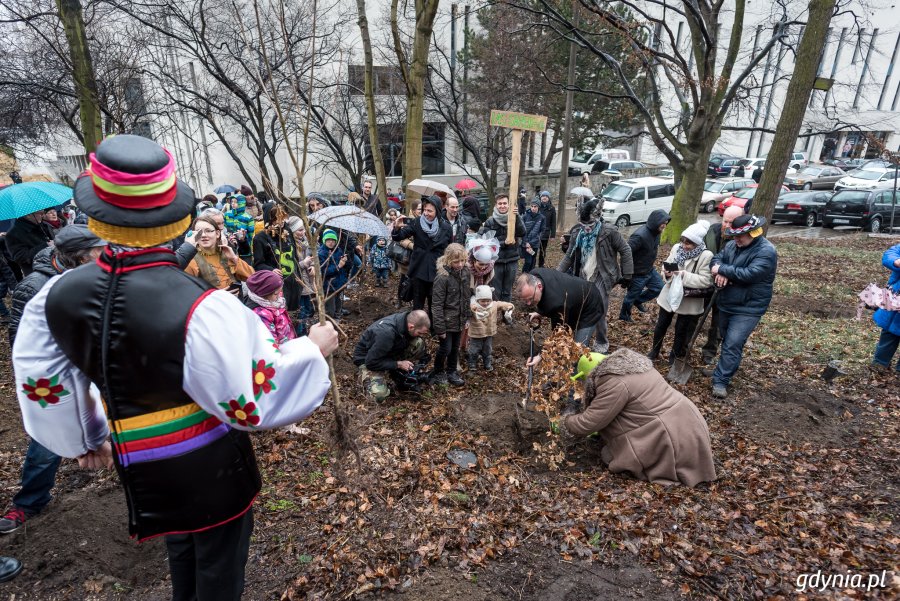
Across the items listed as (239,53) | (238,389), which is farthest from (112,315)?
(239,53)

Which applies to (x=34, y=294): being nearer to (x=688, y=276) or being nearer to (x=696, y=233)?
(x=688, y=276)

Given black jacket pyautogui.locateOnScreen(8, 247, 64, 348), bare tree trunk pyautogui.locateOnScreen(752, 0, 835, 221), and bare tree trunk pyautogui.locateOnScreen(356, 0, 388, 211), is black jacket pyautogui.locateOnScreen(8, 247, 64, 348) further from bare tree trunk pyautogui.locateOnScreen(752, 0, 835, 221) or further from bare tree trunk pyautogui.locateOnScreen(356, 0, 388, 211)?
bare tree trunk pyautogui.locateOnScreen(752, 0, 835, 221)

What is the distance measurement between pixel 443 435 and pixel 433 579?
1.82 meters

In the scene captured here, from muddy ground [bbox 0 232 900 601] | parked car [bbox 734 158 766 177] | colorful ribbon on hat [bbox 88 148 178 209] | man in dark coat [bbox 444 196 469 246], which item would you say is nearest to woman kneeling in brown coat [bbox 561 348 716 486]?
muddy ground [bbox 0 232 900 601]

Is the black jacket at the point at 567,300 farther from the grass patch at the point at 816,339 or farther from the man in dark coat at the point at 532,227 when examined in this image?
the man in dark coat at the point at 532,227

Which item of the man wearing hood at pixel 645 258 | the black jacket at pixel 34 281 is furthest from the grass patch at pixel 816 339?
the black jacket at pixel 34 281

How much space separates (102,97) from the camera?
10.6 m

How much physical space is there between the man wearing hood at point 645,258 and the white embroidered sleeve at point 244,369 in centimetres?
619

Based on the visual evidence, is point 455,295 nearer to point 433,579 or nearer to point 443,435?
point 443,435

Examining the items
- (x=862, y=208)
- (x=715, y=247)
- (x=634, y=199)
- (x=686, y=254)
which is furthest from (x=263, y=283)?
(x=862, y=208)

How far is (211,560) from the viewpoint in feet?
6.38

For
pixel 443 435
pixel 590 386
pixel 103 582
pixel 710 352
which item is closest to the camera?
pixel 103 582

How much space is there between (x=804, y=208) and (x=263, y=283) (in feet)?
68.6

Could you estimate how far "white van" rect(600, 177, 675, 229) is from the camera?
1947 cm
